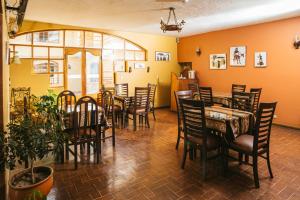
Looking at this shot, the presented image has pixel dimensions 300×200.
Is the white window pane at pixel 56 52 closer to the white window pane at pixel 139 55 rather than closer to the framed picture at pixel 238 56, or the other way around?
the white window pane at pixel 139 55

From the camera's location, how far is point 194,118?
2652 millimetres

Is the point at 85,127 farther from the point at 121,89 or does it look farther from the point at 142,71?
the point at 142,71

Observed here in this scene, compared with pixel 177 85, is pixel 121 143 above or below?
below

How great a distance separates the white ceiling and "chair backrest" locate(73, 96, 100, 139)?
2038 millimetres

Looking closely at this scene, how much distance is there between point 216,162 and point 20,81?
4.88 meters

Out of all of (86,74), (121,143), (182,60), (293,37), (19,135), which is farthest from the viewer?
(182,60)

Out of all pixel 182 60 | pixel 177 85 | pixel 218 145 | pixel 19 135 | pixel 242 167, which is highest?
pixel 182 60

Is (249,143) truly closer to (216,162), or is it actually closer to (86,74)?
(216,162)

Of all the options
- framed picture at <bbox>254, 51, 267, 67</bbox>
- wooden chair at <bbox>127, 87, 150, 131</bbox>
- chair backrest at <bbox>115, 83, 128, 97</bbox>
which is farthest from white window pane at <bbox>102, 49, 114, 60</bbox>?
framed picture at <bbox>254, 51, 267, 67</bbox>

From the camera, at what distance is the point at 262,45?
18.1 ft

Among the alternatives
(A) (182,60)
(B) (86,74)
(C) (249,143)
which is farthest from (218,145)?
(A) (182,60)

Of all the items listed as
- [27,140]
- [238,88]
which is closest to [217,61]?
[238,88]

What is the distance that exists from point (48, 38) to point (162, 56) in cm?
381

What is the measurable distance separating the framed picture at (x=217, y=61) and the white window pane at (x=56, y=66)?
458cm
